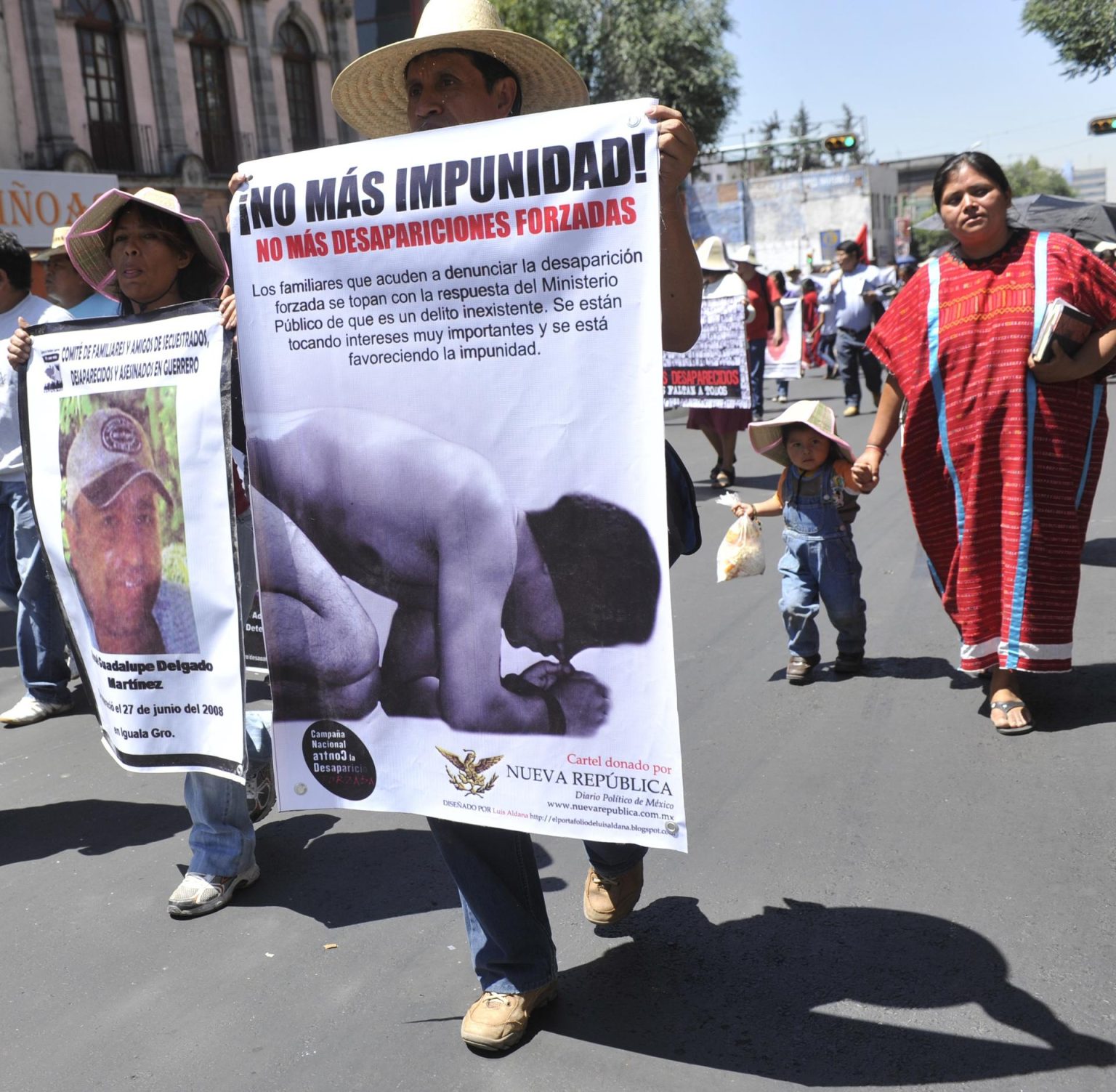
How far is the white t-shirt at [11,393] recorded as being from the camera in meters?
5.35

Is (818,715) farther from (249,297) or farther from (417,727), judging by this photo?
(249,297)

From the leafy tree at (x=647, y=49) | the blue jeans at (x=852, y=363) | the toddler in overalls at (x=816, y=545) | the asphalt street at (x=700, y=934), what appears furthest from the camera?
the leafy tree at (x=647, y=49)

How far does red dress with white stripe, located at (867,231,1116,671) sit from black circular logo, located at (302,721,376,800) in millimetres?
2701

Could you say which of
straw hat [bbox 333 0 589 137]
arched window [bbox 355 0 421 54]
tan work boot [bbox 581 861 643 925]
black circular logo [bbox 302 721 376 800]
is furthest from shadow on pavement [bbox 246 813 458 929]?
arched window [bbox 355 0 421 54]

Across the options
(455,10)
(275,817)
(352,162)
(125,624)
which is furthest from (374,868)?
(455,10)

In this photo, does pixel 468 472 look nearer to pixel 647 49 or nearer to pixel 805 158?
pixel 647 49

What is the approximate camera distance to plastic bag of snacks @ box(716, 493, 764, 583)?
479 centimetres

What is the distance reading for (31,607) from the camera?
5742 mm

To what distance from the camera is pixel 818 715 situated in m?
4.89

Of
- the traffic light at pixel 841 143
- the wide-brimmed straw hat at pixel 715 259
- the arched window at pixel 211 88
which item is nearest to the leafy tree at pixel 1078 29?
the traffic light at pixel 841 143

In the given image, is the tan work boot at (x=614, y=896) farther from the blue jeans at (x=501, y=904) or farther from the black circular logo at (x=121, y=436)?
the black circular logo at (x=121, y=436)

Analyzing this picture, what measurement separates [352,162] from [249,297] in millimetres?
379

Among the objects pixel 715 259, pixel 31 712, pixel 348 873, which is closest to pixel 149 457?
pixel 348 873

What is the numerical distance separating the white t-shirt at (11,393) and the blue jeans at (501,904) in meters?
3.47
